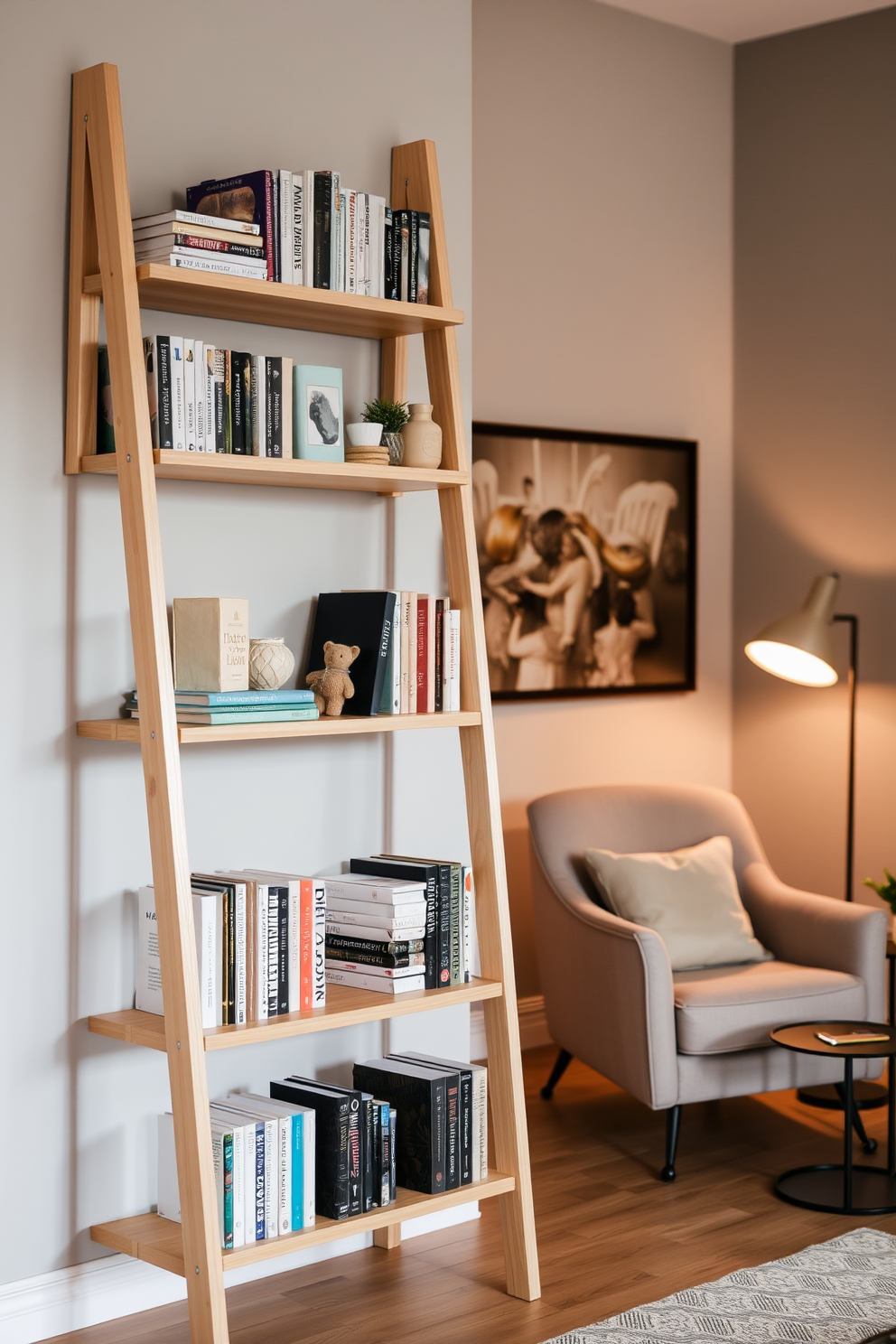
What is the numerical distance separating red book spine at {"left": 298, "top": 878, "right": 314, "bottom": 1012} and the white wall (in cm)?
31

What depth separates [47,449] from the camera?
8.94 feet

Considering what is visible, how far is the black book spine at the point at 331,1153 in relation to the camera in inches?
110

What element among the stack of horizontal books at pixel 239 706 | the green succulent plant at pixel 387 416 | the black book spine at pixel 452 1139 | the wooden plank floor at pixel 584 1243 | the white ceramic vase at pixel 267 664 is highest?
the green succulent plant at pixel 387 416

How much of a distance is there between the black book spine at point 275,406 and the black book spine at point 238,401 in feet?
0.18

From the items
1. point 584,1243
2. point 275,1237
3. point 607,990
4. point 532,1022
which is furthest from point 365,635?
point 532,1022

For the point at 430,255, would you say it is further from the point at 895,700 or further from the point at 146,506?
the point at 895,700

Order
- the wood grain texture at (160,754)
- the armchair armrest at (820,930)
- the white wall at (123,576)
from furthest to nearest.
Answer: the armchair armrest at (820,930), the white wall at (123,576), the wood grain texture at (160,754)

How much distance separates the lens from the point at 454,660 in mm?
3033

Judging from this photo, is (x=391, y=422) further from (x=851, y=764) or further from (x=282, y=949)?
(x=851, y=764)

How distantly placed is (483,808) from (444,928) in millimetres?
247

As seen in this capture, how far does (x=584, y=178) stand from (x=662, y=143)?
1.26 feet

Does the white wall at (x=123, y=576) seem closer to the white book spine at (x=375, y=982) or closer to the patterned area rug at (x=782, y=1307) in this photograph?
the white book spine at (x=375, y=982)

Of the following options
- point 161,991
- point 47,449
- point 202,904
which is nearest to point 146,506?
point 47,449

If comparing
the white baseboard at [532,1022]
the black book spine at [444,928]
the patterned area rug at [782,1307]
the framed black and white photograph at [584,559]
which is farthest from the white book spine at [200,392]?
the white baseboard at [532,1022]
